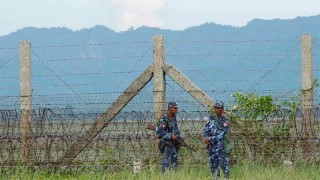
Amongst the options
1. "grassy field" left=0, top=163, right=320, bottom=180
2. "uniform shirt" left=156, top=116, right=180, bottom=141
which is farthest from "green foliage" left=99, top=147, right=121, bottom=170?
"uniform shirt" left=156, top=116, right=180, bottom=141

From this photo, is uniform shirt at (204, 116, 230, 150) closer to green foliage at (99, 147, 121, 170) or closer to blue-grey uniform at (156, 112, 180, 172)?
blue-grey uniform at (156, 112, 180, 172)

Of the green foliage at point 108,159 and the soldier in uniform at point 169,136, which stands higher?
the soldier in uniform at point 169,136

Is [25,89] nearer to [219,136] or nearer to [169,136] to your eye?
[169,136]

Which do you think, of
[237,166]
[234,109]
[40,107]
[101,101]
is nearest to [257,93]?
[234,109]

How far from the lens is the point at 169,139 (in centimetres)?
1486

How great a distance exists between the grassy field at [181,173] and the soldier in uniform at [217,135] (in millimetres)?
259

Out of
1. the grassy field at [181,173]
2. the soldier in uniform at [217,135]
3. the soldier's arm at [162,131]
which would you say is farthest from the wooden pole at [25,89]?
the soldier in uniform at [217,135]

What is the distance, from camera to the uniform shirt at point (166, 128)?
1481 centimetres

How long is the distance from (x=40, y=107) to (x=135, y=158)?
70.9 inches

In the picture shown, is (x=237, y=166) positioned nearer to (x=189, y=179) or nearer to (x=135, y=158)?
(x=135, y=158)

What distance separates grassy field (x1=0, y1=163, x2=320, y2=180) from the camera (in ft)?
41.1

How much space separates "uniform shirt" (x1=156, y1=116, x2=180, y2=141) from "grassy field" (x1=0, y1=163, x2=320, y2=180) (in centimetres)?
55

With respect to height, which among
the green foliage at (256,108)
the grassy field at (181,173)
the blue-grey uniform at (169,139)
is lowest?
the grassy field at (181,173)

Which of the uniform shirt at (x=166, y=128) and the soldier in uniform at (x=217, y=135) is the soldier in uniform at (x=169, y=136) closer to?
the uniform shirt at (x=166, y=128)
